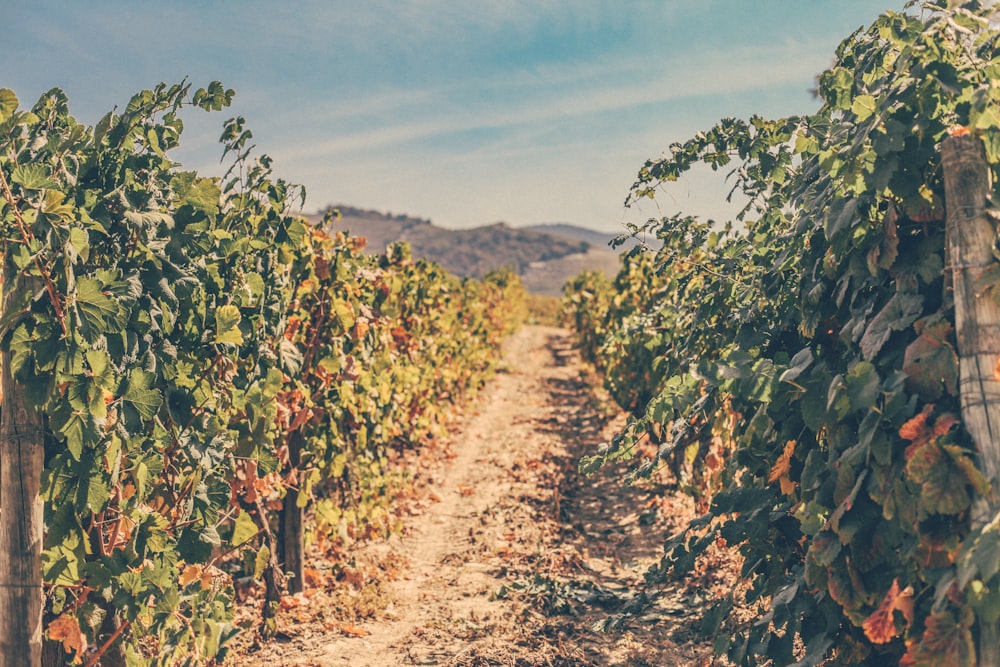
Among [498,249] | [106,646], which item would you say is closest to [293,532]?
[106,646]

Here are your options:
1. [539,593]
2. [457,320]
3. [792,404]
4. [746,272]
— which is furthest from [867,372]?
[457,320]

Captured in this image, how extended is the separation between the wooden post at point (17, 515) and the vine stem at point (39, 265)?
0.49ft

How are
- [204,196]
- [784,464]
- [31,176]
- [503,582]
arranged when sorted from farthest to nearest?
[503,582] → [204,196] → [784,464] → [31,176]

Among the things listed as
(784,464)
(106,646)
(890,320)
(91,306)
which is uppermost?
(91,306)

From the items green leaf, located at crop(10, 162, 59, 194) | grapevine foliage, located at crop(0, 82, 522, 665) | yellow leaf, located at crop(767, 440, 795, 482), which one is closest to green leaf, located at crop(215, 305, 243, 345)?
grapevine foliage, located at crop(0, 82, 522, 665)

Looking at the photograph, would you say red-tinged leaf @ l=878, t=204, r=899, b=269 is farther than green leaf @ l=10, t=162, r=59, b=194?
No

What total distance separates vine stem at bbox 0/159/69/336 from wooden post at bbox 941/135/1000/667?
3002 mm

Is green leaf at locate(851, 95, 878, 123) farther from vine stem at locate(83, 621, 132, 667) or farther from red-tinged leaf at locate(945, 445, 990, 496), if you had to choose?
vine stem at locate(83, 621, 132, 667)

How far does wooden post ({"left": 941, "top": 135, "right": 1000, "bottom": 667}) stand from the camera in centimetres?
196

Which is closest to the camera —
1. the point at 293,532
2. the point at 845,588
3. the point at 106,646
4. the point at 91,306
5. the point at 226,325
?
the point at 845,588

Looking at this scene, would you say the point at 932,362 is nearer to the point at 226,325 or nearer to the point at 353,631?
the point at 226,325

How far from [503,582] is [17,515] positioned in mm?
3775

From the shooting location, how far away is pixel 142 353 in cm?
307

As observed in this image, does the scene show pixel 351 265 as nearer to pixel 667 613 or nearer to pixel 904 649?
pixel 667 613
